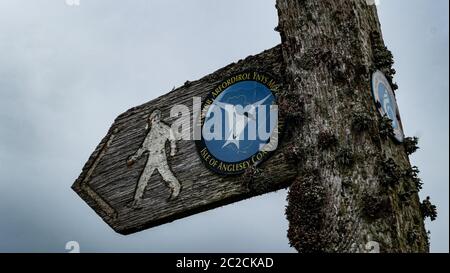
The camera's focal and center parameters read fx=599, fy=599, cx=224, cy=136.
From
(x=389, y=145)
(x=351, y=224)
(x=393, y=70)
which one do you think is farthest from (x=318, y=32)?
(x=351, y=224)

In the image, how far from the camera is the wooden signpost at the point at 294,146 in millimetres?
2588

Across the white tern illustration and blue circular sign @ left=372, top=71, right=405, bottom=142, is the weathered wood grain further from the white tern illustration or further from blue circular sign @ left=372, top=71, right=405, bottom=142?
blue circular sign @ left=372, top=71, right=405, bottom=142

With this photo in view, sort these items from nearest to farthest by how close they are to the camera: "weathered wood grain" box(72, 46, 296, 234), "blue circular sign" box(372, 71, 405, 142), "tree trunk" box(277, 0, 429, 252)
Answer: "tree trunk" box(277, 0, 429, 252), "blue circular sign" box(372, 71, 405, 142), "weathered wood grain" box(72, 46, 296, 234)

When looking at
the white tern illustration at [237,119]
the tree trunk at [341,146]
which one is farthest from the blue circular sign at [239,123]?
the tree trunk at [341,146]

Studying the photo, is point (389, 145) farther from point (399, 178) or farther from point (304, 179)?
point (304, 179)

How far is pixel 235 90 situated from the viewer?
328 cm

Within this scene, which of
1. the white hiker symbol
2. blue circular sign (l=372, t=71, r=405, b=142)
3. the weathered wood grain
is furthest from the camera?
the white hiker symbol

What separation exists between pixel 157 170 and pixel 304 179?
102 cm

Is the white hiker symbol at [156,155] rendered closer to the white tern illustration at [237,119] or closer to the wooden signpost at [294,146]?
the wooden signpost at [294,146]

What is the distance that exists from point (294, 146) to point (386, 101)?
1.76 ft

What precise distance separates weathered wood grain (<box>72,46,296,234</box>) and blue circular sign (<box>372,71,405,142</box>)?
512 mm

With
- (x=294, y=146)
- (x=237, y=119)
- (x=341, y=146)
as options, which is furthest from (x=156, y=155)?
(x=341, y=146)

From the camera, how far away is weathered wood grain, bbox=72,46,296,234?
303 cm

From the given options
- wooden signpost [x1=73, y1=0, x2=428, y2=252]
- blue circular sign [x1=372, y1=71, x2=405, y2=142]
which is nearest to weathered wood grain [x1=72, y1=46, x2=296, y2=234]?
wooden signpost [x1=73, y1=0, x2=428, y2=252]
